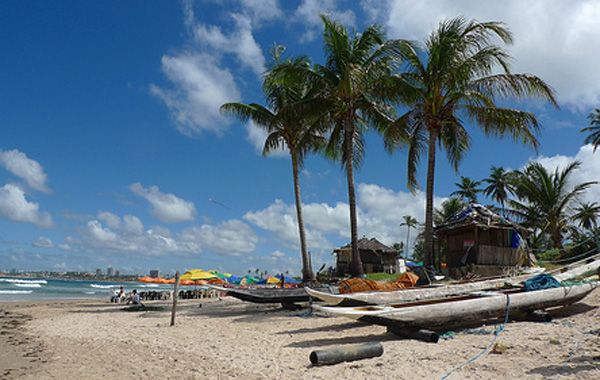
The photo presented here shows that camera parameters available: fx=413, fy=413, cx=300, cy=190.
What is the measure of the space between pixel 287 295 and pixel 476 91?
9683 millimetres

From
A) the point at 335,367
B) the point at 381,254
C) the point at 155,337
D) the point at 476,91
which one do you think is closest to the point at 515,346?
the point at 335,367

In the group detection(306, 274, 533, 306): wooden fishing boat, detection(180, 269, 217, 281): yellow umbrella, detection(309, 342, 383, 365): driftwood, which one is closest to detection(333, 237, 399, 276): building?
detection(180, 269, 217, 281): yellow umbrella

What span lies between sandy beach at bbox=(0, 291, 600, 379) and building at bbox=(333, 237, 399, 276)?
18615mm

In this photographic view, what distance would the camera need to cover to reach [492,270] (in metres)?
16.6

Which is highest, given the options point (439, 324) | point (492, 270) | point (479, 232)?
point (479, 232)

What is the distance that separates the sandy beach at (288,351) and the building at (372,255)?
18.6 metres

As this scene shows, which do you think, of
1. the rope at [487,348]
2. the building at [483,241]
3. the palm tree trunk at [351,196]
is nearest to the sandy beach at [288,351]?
the rope at [487,348]

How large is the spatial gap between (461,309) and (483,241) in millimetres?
12135

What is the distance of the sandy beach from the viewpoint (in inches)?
223

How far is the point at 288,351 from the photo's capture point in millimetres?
7402

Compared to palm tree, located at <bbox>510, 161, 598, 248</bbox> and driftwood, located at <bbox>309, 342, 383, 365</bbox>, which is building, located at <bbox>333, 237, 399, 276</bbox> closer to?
palm tree, located at <bbox>510, 161, 598, 248</bbox>

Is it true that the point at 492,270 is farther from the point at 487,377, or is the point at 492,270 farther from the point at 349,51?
the point at 487,377

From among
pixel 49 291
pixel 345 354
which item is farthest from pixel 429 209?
pixel 49 291

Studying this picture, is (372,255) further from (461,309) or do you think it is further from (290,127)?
(461,309)
